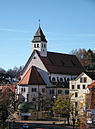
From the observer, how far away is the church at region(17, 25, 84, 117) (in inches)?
3583

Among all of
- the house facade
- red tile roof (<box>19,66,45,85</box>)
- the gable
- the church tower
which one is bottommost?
the house facade

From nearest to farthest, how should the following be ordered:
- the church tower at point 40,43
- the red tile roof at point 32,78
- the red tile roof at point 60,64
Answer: the red tile roof at point 32,78 → the red tile roof at point 60,64 → the church tower at point 40,43

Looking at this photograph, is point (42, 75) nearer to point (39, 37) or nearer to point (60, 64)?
point (60, 64)

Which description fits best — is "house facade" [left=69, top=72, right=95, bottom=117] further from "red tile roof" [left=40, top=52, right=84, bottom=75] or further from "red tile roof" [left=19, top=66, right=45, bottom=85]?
"red tile roof" [left=40, top=52, right=84, bottom=75]

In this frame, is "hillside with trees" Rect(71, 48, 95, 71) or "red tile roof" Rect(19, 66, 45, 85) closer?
"red tile roof" Rect(19, 66, 45, 85)

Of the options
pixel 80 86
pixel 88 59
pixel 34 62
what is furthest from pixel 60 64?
pixel 88 59

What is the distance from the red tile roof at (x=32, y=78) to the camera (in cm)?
9135

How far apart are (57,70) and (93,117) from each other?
60731mm

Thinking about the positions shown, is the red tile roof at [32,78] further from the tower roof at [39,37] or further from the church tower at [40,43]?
the tower roof at [39,37]

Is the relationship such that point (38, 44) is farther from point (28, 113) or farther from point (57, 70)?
point (28, 113)

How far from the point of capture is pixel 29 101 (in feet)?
297

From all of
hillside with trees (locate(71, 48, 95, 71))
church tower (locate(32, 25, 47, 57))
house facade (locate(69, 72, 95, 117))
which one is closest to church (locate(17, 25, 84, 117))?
church tower (locate(32, 25, 47, 57))

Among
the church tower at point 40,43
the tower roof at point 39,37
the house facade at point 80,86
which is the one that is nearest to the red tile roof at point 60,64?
the church tower at point 40,43

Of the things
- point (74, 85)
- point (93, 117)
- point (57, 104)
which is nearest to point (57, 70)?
point (74, 85)
